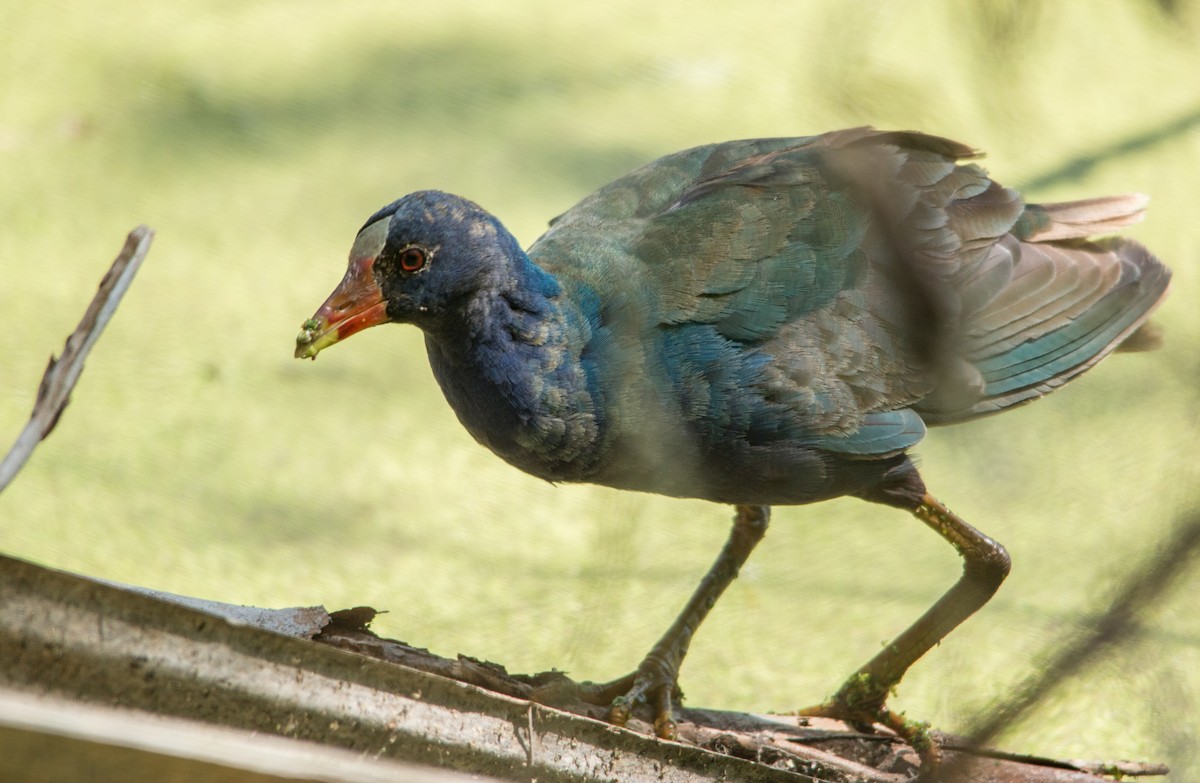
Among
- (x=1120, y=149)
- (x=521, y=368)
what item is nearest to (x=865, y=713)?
(x=521, y=368)

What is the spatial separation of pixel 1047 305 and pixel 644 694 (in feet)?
3.62

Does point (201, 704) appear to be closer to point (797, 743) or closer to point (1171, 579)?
point (1171, 579)

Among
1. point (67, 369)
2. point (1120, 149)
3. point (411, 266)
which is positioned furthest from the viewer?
point (1120, 149)

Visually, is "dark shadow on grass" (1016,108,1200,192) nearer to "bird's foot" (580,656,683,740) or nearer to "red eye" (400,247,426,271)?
"bird's foot" (580,656,683,740)

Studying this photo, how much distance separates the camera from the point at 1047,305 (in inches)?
101

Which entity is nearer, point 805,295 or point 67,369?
point 67,369

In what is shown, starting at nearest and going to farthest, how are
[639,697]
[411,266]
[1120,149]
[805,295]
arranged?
1. [411,266]
2. [805,295]
3. [639,697]
4. [1120,149]

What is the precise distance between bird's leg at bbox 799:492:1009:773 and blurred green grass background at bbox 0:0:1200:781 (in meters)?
0.09

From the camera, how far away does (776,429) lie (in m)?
2.17

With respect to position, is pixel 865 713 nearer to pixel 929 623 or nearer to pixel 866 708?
pixel 866 708

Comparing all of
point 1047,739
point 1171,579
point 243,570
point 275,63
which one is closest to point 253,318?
point 243,570

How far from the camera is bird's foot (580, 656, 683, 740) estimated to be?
2.38 metres

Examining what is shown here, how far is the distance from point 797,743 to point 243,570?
53.1 inches

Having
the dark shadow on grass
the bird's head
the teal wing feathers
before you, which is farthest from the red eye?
the dark shadow on grass
